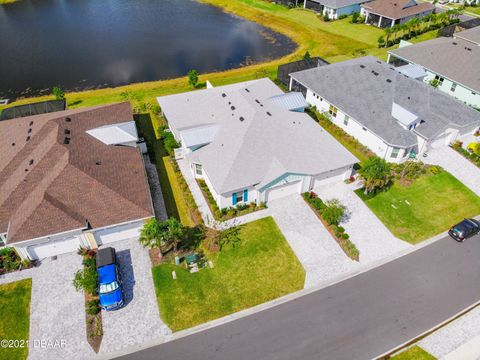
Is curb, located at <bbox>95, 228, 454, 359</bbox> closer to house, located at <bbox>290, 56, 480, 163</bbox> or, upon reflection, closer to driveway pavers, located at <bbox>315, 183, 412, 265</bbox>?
driveway pavers, located at <bbox>315, 183, 412, 265</bbox>

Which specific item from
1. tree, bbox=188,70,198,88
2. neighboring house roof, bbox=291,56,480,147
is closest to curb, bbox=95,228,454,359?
neighboring house roof, bbox=291,56,480,147

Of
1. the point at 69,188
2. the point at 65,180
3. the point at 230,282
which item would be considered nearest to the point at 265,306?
the point at 230,282

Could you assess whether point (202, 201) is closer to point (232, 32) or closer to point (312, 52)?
point (312, 52)

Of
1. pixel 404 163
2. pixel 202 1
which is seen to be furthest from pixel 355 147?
pixel 202 1

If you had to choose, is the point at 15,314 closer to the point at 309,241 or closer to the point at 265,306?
the point at 265,306

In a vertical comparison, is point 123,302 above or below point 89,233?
below
